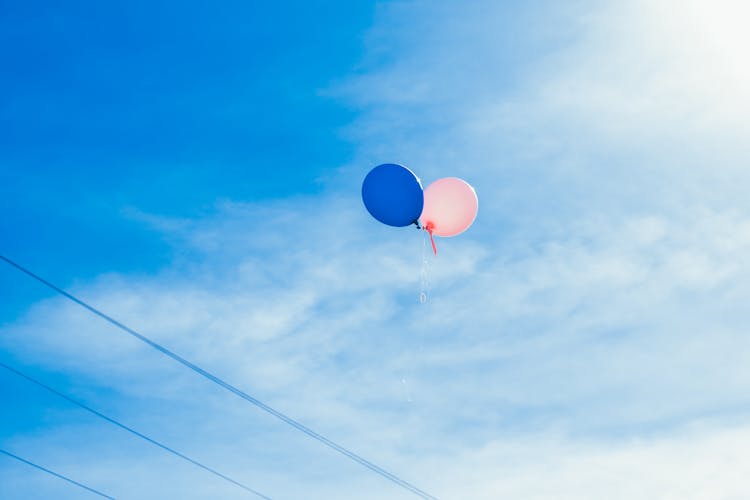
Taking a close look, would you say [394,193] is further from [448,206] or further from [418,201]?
[448,206]

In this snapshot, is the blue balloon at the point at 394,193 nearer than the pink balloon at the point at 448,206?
Yes

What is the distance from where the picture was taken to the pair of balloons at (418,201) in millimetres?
12641

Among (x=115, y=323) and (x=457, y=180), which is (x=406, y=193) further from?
(x=115, y=323)

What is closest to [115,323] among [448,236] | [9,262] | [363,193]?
[9,262]

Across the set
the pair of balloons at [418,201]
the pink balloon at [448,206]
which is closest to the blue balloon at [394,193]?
the pair of balloons at [418,201]

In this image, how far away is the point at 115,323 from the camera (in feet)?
40.5

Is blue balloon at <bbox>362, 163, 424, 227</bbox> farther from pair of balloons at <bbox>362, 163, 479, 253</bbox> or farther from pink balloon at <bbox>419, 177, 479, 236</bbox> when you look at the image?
pink balloon at <bbox>419, 177, 479, 236</bbox>

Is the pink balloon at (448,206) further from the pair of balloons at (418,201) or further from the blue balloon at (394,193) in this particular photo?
the blue balloon at (394,193)

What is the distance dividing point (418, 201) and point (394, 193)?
39 centimetres

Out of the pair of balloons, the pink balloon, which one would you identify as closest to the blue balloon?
the pair of balloons

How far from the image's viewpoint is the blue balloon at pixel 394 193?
12.6 m

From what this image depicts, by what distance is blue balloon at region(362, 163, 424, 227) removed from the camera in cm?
1262

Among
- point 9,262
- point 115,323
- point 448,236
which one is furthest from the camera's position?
point 448,236

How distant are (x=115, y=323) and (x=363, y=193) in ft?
13.7
